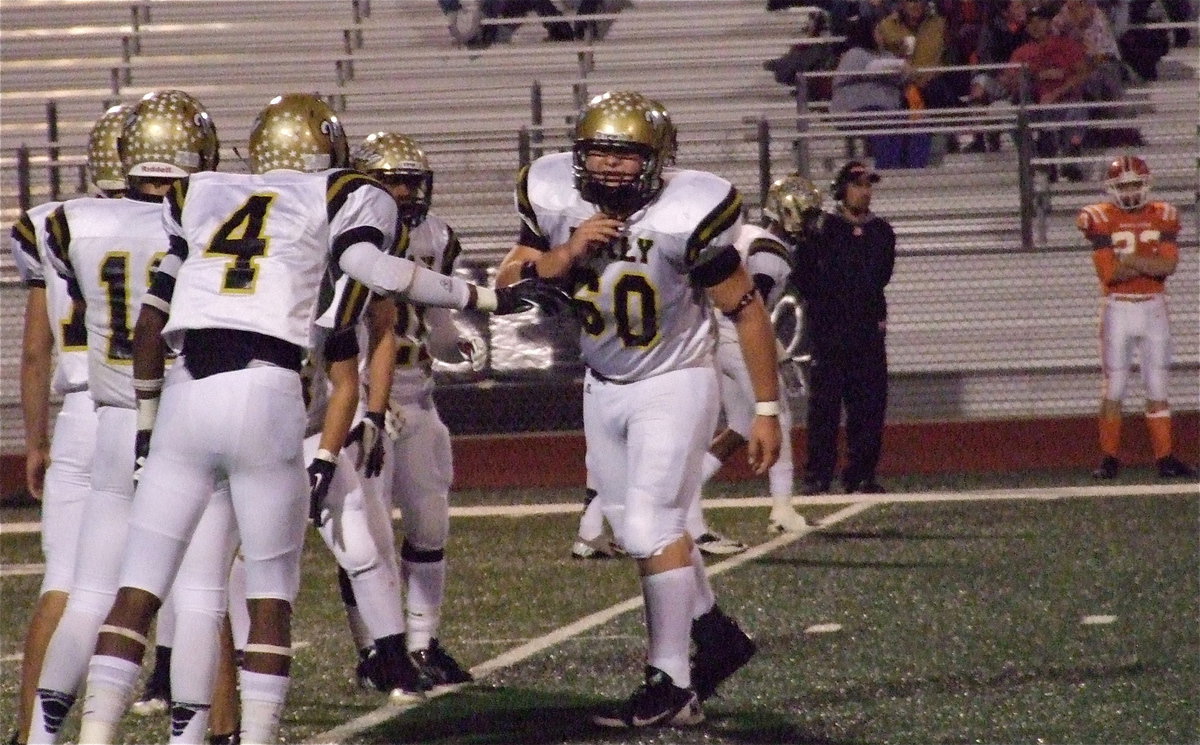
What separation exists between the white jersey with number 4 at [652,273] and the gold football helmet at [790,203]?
4.01 metres

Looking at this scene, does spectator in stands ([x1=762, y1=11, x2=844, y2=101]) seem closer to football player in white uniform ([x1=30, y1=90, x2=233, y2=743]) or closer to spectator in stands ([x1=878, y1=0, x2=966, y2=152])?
spectator in stands ([x1=878, y1=0, x2=966, y2=152])

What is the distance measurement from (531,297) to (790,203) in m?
4.56

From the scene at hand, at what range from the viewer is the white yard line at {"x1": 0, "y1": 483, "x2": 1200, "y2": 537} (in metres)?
9.11

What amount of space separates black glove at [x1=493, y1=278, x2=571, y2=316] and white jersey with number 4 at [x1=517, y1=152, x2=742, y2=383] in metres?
0.10

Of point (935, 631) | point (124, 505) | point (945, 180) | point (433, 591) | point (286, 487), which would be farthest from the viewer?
point (945, 180)

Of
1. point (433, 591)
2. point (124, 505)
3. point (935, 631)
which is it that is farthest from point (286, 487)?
point (935, 631)

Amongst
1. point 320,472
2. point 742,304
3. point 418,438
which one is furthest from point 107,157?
point 742,304

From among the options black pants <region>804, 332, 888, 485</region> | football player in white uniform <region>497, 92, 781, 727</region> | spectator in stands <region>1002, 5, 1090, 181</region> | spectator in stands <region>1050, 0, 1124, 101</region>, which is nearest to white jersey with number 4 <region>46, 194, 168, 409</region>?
football player in white uniform <region>497, 92, 781, 727</region>

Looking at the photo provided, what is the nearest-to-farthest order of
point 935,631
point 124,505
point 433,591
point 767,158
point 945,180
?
1. point 124,505
2. point 433,591
3. point 935,631
4. point 767,158
5. point 945,180

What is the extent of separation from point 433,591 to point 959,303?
688 cm

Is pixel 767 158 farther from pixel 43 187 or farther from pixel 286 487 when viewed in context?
pixel 286 487

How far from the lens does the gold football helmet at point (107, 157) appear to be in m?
4.36

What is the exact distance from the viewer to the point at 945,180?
12.3 meters

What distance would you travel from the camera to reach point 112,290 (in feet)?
13.5
